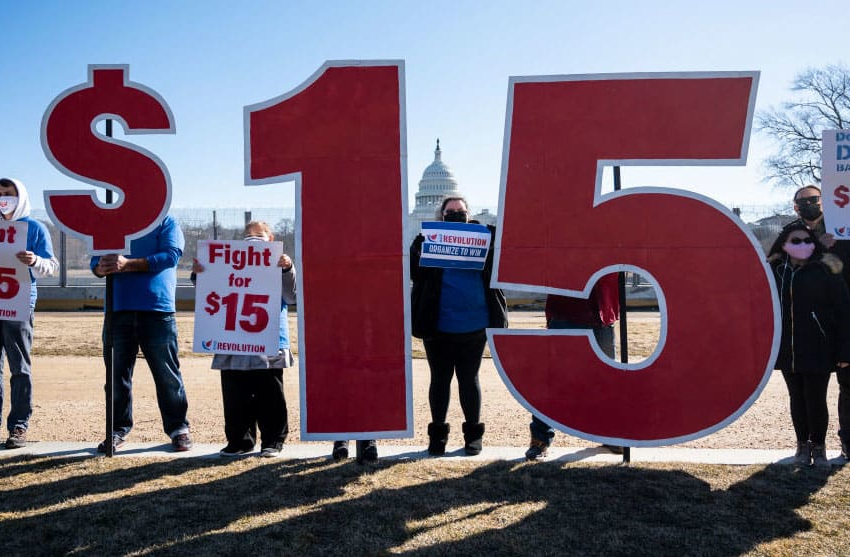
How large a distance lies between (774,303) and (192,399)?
6.15 m

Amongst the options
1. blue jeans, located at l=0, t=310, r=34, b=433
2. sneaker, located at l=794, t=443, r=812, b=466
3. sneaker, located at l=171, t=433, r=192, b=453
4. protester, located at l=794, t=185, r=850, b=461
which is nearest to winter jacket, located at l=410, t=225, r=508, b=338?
sneaker, located at l=171, t=433, r=192, b=453

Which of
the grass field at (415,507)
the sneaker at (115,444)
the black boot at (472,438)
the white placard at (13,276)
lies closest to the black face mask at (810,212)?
the grass field at (415,507)

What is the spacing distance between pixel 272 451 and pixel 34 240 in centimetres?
265

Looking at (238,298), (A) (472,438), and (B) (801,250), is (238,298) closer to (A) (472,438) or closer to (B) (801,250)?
(A) (472,438)

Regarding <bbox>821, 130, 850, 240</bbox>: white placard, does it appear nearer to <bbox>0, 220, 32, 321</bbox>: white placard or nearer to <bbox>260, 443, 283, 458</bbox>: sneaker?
<bbox>260, 443, 283, 458</bbox>: sneaker

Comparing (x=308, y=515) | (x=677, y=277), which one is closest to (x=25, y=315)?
(x=308, y=515)

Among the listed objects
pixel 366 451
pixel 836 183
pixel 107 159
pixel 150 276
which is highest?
pixel 107 159

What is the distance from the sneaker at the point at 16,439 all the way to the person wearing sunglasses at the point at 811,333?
6053 millimetres

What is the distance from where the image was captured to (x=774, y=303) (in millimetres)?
4801

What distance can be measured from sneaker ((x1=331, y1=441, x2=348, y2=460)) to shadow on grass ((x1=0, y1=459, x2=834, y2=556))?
0.49ft

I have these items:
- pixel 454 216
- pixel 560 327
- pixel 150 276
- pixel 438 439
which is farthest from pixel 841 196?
pixel 150 276

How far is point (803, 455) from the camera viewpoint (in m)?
5.15

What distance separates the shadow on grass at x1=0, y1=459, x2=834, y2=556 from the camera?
3.71 meters

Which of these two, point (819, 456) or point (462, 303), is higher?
point (462, 303)
